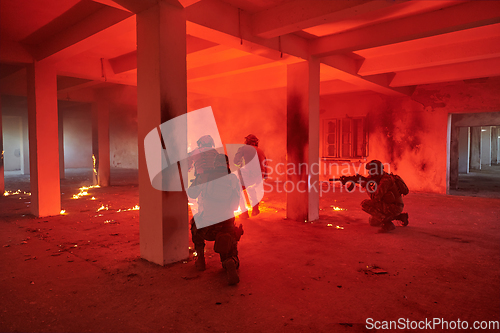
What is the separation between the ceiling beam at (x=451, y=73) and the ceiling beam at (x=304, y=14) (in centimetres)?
482

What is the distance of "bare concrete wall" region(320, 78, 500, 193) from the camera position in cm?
855

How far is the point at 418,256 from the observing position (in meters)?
3.99

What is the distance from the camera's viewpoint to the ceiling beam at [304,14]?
380cm

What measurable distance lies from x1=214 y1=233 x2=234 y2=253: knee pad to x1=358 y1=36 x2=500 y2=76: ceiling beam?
5.53 meters

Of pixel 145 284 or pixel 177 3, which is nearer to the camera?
pixel 145 284

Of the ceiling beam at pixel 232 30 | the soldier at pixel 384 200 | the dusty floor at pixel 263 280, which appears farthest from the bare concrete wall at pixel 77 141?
the soldier at pixel 384 200

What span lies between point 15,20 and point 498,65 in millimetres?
9739

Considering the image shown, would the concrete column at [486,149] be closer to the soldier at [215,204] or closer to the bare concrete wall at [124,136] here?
the bare concrete wall at [124,136]

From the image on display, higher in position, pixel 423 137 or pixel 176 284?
pixel 423 137

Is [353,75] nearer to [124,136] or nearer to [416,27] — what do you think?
[416,27]

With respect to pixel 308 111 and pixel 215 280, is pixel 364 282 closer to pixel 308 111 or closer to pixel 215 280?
pixel 215 280

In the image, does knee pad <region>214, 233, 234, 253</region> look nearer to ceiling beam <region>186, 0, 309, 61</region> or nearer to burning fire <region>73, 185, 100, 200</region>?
ceiling beam <region>186, 0, 309, 61</region>

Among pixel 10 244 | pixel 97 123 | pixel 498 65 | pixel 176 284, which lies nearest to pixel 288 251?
pixel 176 284

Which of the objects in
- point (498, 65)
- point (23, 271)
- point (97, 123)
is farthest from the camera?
point (97, 123)
